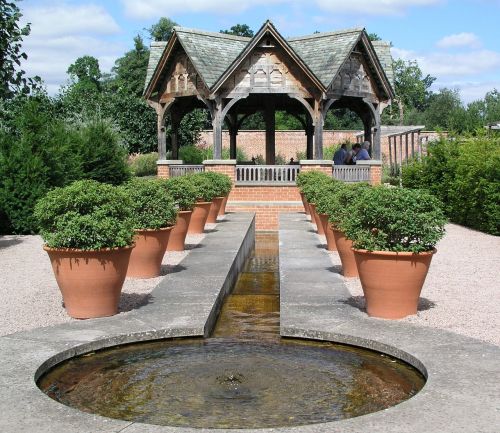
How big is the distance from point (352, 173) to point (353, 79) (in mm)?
3309

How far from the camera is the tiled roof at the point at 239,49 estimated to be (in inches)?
999

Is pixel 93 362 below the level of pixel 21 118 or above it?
below

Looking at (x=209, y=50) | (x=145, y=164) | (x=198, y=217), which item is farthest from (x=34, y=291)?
(x=145, y=164)

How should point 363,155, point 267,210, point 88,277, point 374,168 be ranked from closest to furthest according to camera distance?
1. point 88,277
2. point 267,210
3. point 374,168
4. point 363,155

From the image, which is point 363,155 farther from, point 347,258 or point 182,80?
point 347,258

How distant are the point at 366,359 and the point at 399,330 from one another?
2.34 feet

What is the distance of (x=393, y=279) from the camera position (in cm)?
745

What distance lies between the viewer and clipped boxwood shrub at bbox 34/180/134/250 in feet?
24.7

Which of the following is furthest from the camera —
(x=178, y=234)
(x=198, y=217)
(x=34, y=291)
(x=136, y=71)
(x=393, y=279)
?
(x=136, y=71)

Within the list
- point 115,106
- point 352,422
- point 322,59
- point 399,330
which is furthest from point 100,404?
point 115,106

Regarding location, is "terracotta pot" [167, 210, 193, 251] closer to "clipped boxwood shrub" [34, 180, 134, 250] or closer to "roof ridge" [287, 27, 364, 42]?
"clipped boxwood shrub" [34, 180, 134, 250]

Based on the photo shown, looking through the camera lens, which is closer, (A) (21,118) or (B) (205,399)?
(B) (205,399)

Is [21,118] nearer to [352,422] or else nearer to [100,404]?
[100,404]

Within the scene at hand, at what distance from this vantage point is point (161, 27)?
75625mm
